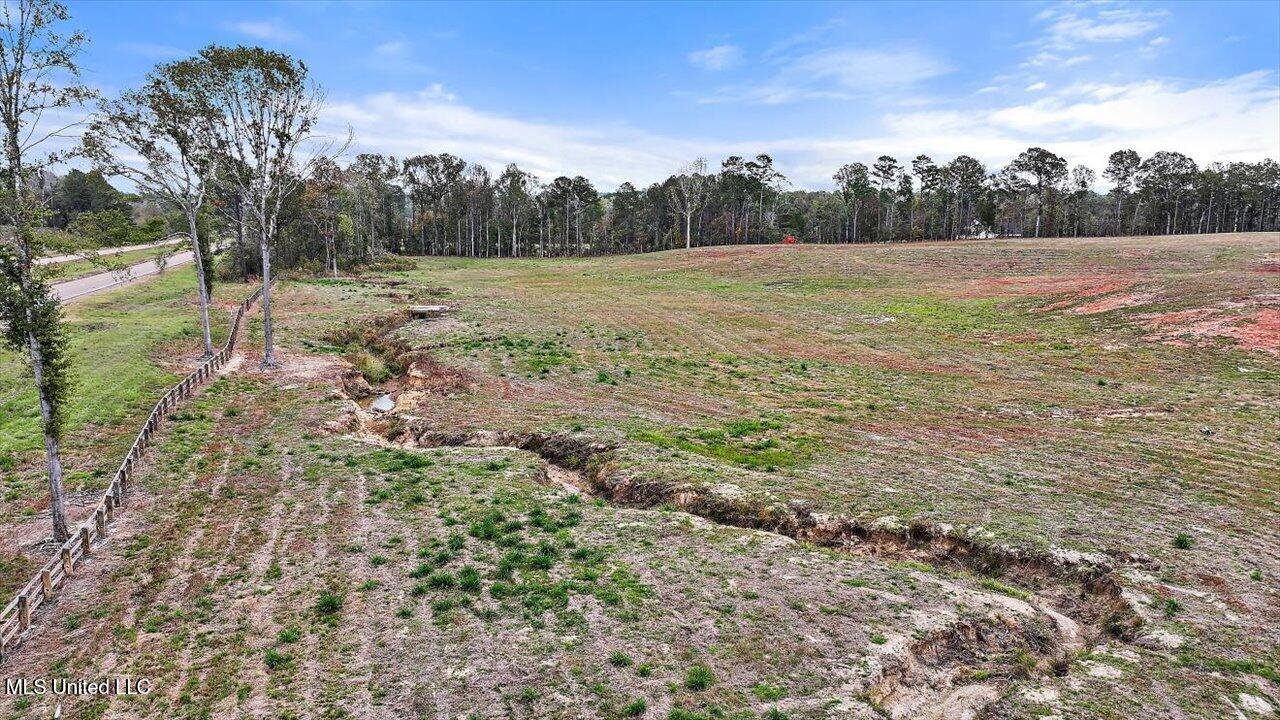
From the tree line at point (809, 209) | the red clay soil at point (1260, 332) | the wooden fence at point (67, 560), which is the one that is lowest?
the wooden fence at point (67, 560)

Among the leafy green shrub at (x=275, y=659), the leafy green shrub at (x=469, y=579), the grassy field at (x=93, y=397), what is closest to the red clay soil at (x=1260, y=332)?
the leafy green shrub at (x=469, y=579)

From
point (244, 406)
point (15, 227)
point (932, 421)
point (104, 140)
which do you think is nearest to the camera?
point (15, 227)

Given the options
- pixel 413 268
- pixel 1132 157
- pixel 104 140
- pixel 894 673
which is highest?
pixel 1132 157

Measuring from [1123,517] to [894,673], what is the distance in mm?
9221

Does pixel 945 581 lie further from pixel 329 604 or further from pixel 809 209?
pixel 809 209

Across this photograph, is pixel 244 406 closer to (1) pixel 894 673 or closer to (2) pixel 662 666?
(2) pixel 662 666

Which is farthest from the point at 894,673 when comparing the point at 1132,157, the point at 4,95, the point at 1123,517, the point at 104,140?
the point at 1132,157

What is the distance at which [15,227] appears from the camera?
13.9m

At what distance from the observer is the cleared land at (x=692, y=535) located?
10430 mm

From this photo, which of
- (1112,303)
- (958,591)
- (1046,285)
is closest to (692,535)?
(958,591)

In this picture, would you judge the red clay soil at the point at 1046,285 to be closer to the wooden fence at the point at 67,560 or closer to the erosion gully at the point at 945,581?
the erosion gully at the point at 945,581

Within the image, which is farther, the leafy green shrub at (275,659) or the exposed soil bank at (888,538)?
the exposed soil bank at (888,538)

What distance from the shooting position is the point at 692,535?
15539mm

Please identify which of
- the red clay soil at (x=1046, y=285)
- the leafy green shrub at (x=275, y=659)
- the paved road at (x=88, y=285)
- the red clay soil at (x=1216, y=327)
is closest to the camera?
the leafy green shrub at (x=275, y=659)
